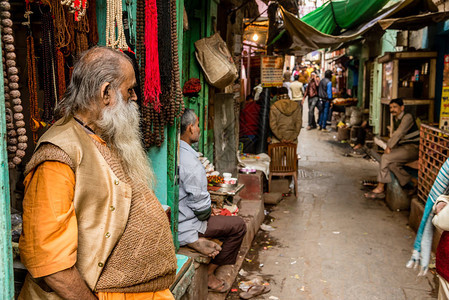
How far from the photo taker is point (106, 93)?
6.25 ft

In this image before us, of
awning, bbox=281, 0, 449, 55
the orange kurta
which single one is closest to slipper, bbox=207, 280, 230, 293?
the orange kurta

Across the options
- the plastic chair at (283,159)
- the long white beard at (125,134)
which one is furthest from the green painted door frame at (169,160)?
the plastic chair at (283,159)

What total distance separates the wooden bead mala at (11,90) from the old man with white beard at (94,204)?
0.29ft

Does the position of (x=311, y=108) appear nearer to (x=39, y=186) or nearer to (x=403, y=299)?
(x=403, y=299)

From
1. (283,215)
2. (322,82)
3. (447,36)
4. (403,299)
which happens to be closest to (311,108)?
(322,82)

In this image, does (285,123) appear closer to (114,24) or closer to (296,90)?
(114,24)

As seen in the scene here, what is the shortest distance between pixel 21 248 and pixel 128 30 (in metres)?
1.64

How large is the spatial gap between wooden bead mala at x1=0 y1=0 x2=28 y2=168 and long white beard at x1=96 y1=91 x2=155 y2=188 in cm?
36

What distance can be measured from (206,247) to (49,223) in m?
2.39

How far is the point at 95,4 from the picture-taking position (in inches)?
111

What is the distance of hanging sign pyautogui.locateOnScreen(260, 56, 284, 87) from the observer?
9531 millimetres

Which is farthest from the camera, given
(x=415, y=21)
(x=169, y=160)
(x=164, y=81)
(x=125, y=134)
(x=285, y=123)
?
(x=285, y=123)

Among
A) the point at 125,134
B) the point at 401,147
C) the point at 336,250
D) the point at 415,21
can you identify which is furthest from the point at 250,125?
the point at 125,134

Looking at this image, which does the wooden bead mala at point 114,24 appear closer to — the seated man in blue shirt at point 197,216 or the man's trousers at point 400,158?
the seated man in blue shirt at point 197,216
